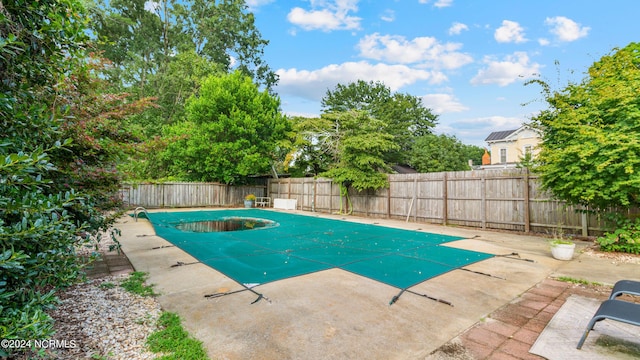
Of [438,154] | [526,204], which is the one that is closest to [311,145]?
[438,154]

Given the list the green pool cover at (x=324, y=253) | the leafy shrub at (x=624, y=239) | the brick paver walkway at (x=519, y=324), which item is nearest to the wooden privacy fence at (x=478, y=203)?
the leafy shrub at (x=624, y=239)

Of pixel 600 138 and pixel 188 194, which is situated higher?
pixel 600 138

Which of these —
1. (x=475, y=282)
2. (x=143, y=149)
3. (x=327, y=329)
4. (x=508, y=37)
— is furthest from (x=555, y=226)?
(x=143, y=149)

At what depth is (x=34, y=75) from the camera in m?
1.88

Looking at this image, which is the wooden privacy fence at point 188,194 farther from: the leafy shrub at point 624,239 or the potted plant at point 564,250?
the leafy shrub at point 624,239

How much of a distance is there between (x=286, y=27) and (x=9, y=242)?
1512cm

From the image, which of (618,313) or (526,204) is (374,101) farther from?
(618,313)

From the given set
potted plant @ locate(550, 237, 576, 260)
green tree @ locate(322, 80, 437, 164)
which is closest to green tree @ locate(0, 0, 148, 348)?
potted plant @ locate(550, 237, 576, 260)

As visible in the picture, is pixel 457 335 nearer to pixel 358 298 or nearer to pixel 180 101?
pixel 358 298

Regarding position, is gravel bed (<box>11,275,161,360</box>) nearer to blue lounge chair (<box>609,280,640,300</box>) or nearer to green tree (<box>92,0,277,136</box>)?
blue lounge chair (<box>609,280,640,300</box>)

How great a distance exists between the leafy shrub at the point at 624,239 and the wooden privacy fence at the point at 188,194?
15.4 meters

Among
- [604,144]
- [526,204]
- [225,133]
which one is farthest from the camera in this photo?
[225,133]

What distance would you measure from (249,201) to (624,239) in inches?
564

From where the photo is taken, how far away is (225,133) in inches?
623
